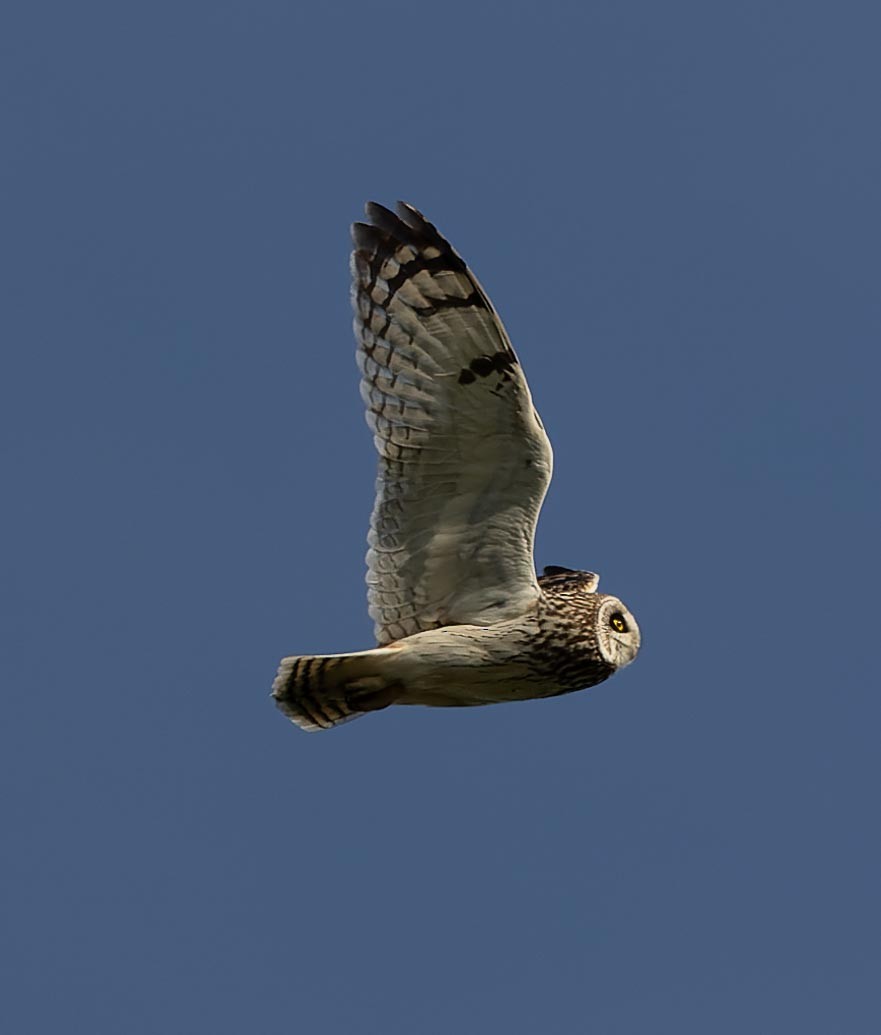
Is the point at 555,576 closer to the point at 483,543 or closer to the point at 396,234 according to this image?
the point at 483,543

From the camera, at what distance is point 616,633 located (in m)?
8.85

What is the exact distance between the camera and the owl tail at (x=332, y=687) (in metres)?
8.70

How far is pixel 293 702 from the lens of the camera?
8.84 meters

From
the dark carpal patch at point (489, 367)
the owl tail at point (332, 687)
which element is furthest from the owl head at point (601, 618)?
the dark carpal patch at point (489, 367)

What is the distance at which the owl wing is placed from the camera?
329 inches

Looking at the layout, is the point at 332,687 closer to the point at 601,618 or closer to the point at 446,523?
the point at 446,523

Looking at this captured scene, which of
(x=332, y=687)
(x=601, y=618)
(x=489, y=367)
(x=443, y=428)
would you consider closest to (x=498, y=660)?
(x=601, y=618)

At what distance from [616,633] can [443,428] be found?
119cm

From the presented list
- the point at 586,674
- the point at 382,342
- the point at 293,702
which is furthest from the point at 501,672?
the point at 382,342

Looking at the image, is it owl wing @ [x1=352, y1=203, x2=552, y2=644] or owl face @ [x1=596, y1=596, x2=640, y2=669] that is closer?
owl wing @ [x1=352, y1=203, x2=552, y2=644]

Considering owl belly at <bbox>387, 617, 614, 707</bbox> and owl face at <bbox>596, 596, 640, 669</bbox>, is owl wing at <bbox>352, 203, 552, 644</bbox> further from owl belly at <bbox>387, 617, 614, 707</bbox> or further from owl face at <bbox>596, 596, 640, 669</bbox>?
owl face at <bbox>596, 596, 640, 669</bbox>

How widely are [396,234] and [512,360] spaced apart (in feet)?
2.38

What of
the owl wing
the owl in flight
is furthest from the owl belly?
the owl wing

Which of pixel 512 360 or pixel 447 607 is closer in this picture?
pixel 512 360
